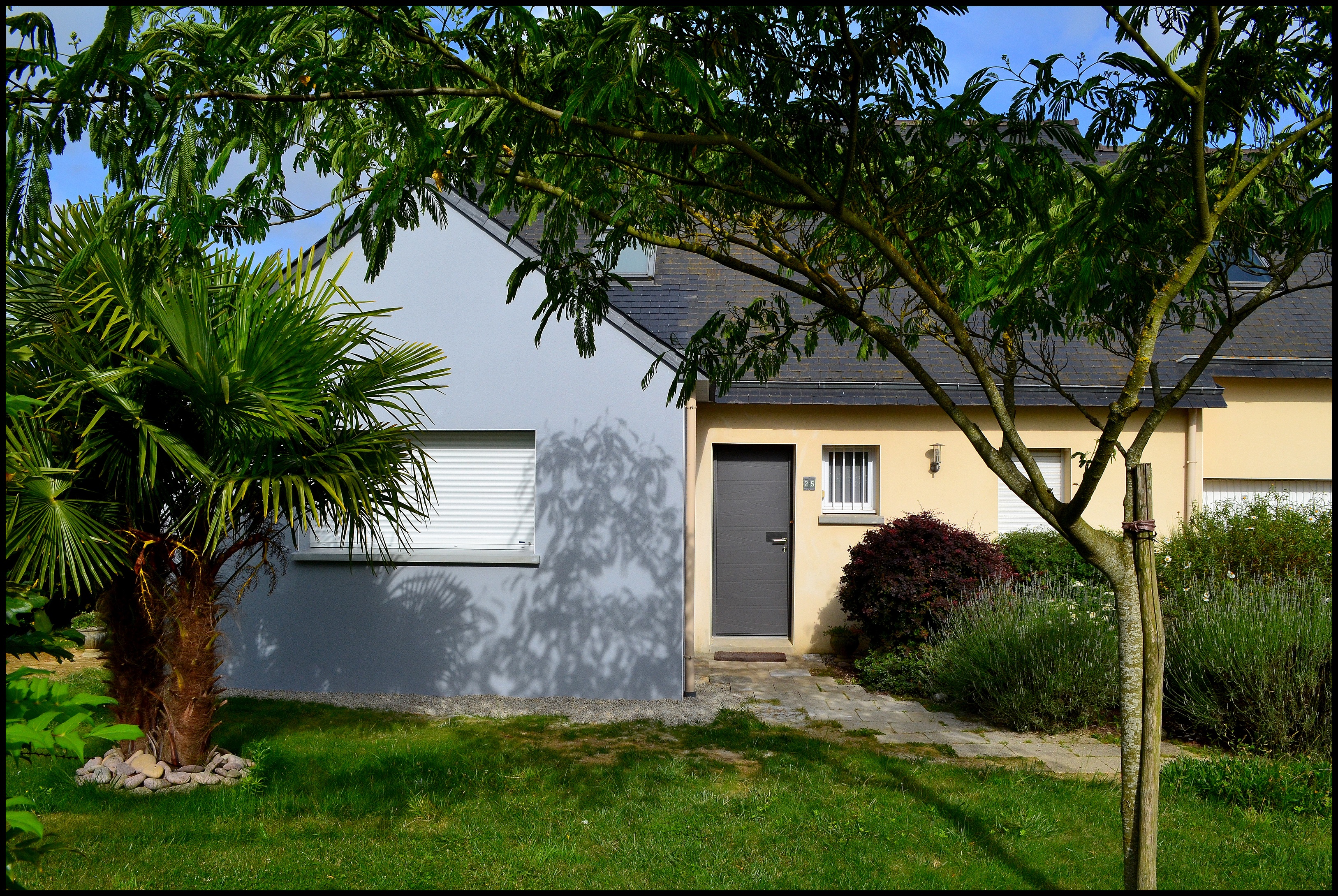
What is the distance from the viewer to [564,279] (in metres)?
4.88

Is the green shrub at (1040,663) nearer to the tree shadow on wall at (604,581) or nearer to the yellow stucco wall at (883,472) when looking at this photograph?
the tree shadow on wall at (604,581)

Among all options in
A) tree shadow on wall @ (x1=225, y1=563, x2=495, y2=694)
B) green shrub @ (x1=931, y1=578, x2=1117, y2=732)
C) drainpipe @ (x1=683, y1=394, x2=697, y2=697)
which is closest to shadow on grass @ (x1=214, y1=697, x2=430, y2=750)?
tree shadow on wall @ (x1=225, y1=563, x2=495, y2=694)

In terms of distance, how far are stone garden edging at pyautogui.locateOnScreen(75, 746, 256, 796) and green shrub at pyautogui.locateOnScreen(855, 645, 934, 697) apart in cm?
564

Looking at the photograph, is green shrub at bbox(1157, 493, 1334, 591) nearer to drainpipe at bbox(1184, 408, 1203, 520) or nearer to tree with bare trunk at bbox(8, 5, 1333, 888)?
drainpipe at bbox(1184, 408, 1203, 520)

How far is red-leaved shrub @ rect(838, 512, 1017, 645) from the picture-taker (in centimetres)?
934

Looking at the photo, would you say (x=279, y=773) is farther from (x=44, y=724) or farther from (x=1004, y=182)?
(x=1004, y=182)

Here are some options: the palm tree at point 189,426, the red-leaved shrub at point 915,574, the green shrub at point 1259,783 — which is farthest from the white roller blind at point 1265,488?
the palm tree at point 189,426

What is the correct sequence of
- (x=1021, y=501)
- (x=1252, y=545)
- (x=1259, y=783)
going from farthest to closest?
(x=1021, y=501)
(x=1252, y=545)
(x=1259, y=783)

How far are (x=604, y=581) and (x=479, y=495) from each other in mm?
1488

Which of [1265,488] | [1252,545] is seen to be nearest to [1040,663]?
[1252,545]

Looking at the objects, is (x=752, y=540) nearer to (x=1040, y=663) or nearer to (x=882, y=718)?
(x=882, y=718)

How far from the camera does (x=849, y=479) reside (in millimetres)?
11445

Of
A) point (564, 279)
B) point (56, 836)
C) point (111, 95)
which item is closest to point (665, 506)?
point (564, 279)

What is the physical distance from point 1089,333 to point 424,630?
6296 millimetres
